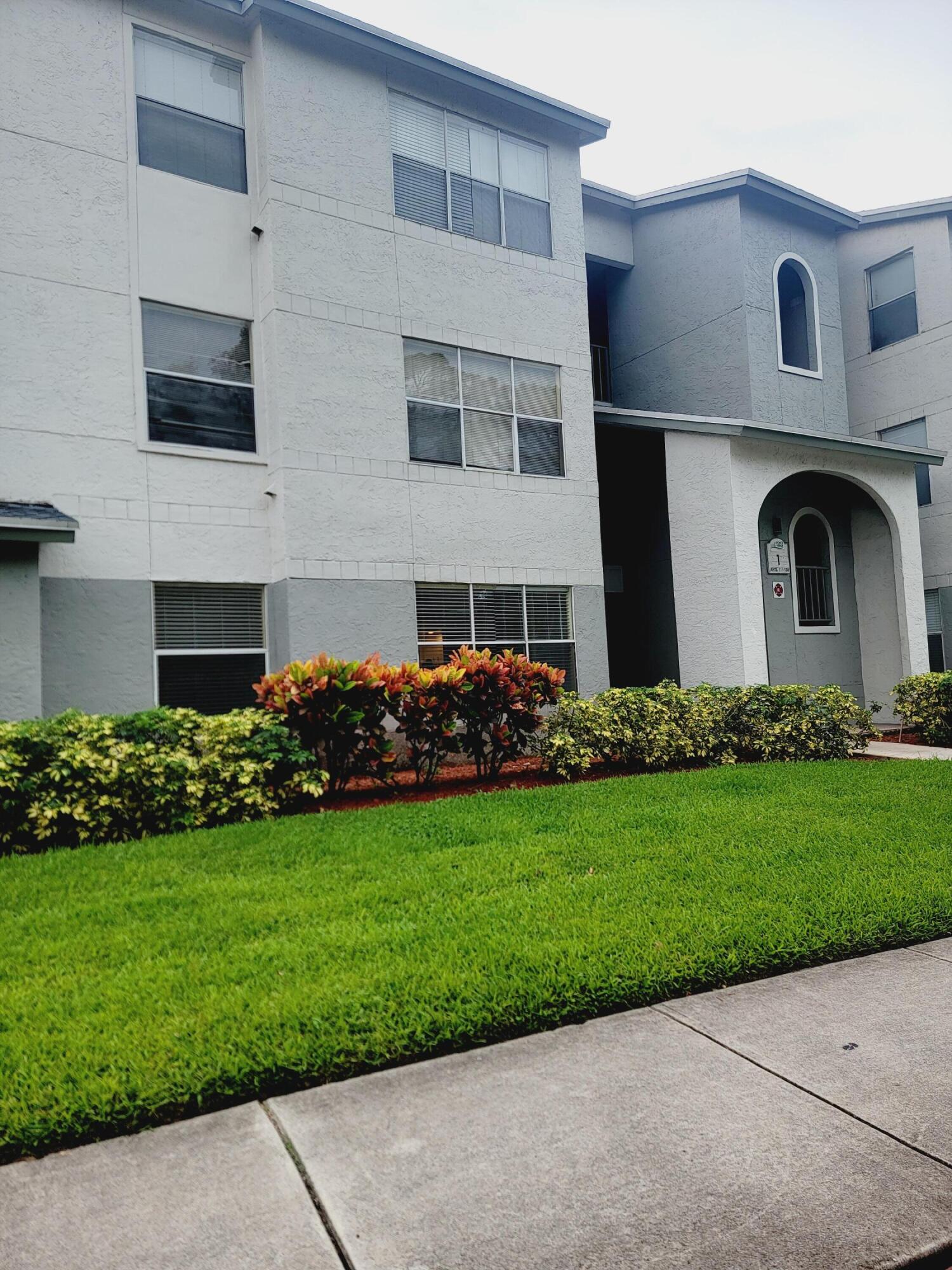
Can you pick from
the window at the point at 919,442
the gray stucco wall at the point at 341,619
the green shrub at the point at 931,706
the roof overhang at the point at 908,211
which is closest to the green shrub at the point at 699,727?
the green shrub at the point at 931,706

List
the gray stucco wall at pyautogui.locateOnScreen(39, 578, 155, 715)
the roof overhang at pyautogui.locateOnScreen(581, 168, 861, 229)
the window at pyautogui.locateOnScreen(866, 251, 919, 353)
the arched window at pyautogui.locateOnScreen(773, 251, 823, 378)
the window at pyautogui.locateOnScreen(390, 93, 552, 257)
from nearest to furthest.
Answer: the gray stucco wall at pyautogui.locateOnScreen(39, 578, 155, 715) → the window at pyautogui.locateOnScreen(390, 93, 552, 257) → the roof overhang at pyautogui.locateOnScreen(581, 168, 861, 229) → the arched window at pyautogui.locateOnScreen(773, 251, 823, 378) → the window at pyautogui.locateOnScreen(866, 251, 919, 353)

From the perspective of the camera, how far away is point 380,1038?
3.53m

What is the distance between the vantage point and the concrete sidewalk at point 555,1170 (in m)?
2.40

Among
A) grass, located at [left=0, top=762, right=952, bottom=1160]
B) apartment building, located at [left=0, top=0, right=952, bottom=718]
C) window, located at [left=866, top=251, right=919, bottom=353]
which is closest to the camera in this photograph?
grass, located at [left=0, top=762, right=952, bottom=1160]

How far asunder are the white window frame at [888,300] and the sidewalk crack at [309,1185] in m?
19.2

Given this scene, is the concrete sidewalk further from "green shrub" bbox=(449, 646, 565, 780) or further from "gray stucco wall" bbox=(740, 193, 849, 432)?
"gray stucco wall" bbox=(740, 193, 849, 432)

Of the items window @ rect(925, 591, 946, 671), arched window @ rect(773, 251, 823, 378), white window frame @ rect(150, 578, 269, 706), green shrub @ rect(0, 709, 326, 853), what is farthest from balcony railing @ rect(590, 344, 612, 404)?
green shrub @ rect(0, 709, 326, 853)

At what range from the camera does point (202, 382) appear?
11445 mm

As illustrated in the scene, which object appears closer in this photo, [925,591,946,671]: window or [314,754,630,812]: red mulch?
[314,754,630,812]: red mulch

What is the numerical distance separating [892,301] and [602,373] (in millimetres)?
6053

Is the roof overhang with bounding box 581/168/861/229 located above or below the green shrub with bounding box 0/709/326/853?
above

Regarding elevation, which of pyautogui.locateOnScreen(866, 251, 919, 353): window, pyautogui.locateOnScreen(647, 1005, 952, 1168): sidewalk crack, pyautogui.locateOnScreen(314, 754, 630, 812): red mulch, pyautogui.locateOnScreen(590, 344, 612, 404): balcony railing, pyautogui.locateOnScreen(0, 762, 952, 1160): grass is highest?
pyautogui.locateOnScreen(866, 251, 919, 353): window

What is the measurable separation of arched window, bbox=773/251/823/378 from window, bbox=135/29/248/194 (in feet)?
32.8

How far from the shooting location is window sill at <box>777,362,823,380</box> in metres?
16.5
